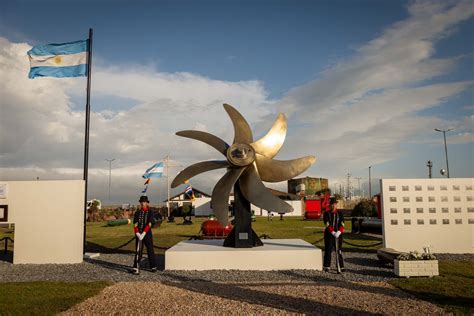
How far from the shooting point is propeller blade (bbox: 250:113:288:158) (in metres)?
10.9

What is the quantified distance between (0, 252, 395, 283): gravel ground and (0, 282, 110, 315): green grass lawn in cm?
79

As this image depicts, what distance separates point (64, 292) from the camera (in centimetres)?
733

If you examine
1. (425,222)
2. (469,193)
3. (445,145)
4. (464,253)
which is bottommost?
(464,253)

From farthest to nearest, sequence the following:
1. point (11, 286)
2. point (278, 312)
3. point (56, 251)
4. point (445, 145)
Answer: point (445, 145)
point (56, 251)
point (11, 286)
point (278, 312)

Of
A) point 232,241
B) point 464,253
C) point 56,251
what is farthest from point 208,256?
point 464,253

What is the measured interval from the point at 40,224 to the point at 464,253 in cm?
1434

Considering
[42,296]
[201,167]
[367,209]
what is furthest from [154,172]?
[42,296]

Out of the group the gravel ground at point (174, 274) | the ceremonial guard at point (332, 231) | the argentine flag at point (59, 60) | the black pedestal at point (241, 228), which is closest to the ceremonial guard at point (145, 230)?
the gravel ground at point (174, 274)

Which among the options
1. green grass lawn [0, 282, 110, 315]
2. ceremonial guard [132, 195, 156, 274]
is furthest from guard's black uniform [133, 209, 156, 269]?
green grass lawn [0, 282, 110, 315]

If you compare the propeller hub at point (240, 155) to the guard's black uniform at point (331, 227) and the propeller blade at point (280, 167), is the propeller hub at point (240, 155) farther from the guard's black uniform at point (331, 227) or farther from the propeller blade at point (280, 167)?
the guard's black uniform at point (331, 227)

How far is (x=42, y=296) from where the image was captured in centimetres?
703

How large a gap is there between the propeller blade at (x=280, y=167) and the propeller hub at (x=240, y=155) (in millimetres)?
404

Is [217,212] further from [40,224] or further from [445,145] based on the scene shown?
[445,145]

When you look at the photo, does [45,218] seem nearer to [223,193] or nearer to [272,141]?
[223,193]
